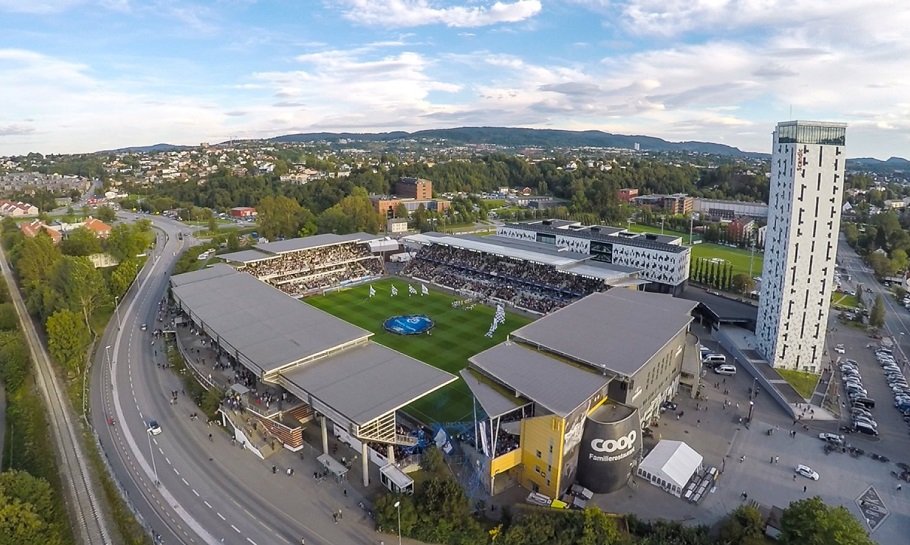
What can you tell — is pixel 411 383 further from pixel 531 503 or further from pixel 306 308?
pixel 306 308

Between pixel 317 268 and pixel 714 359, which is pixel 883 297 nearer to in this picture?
pixel 714 359

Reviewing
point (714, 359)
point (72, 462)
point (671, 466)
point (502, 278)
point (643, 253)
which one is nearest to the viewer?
point (671, 466)

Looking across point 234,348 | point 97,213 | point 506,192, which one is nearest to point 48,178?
point 97,213

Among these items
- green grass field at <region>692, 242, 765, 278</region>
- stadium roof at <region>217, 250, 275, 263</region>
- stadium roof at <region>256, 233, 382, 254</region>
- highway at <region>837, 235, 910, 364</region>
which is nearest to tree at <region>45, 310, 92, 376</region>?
stadium roof at <region>217, 250, 275, 263</region>

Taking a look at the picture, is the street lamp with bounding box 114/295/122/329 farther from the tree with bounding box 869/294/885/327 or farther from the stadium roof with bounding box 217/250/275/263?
the tree with bounding box 869/294/885/327

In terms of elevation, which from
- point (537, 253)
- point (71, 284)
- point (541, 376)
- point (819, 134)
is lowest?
point (541, 376)

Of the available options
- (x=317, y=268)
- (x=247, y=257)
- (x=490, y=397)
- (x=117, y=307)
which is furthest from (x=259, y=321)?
(x=317, y=268)

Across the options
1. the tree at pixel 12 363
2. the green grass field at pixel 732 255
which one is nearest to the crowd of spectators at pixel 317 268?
the tree at pixel 12 363

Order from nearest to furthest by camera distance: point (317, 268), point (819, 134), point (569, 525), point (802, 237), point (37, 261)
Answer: point (569, 525), point (819, 134), point (802, 237), point (37, 261), point (317, 268)
